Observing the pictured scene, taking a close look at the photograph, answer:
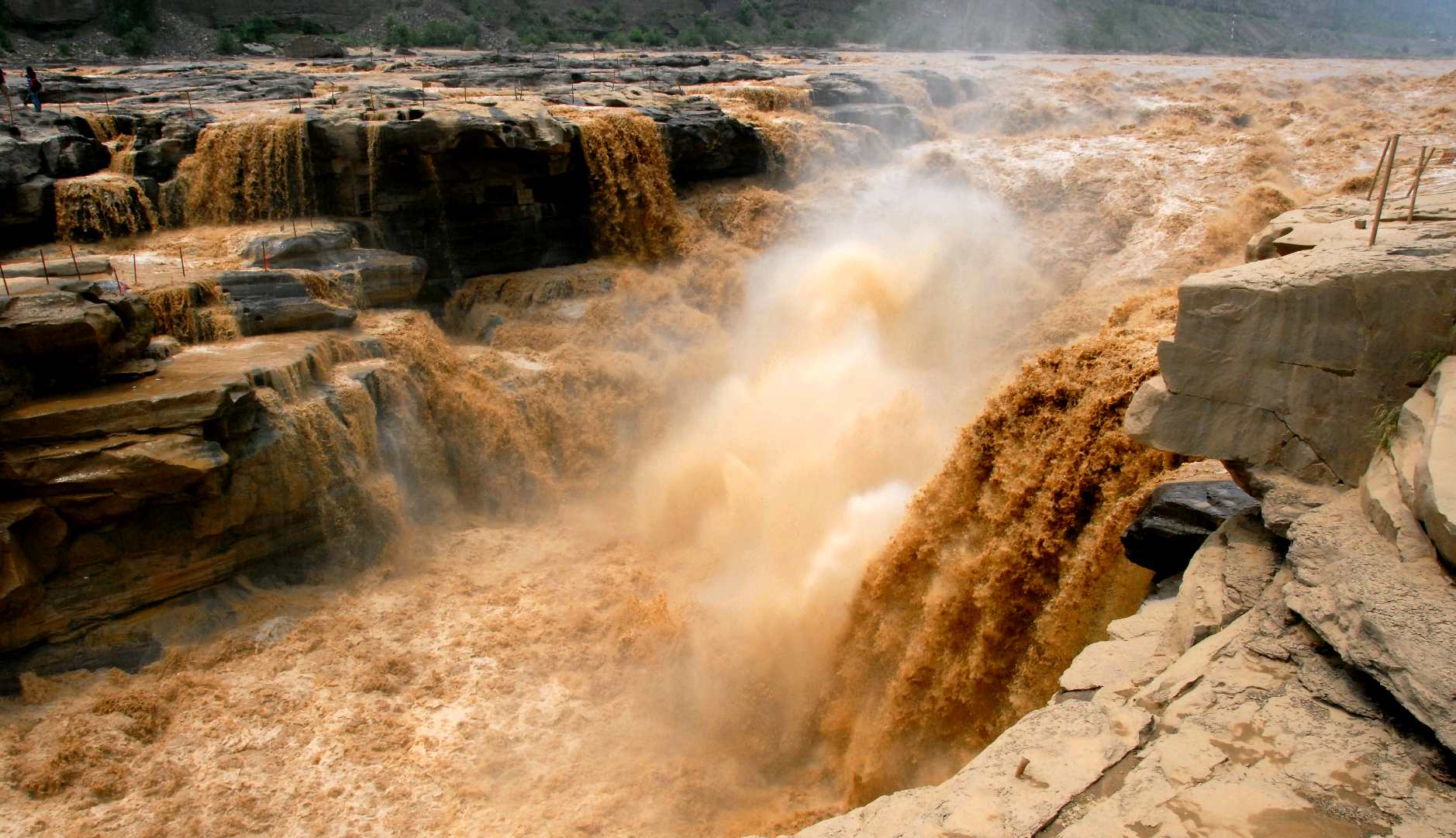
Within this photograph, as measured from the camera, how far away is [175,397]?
27.3 ft

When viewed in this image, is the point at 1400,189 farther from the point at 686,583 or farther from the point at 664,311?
the point at 664,311

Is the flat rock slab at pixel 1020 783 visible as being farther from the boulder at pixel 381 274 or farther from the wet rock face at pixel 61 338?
the boulder at pixel 381 274

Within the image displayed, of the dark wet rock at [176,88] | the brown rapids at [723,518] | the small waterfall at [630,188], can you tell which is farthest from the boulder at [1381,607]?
the dark wet rock at [176,88]

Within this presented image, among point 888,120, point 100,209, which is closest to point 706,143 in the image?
point 888,120

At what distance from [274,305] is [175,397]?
2412 mm

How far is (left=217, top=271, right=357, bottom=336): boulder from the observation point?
10.4 metres

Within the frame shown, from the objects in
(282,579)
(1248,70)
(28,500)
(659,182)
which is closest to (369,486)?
(282,579)

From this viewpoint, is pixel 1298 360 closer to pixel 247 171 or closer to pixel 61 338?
pixel 61 338

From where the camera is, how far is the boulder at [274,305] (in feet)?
34.0

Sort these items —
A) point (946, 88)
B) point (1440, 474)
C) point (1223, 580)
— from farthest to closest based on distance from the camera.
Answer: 1. point (946, 88)
2. point (1223, 580)
3. point (1440, 474)

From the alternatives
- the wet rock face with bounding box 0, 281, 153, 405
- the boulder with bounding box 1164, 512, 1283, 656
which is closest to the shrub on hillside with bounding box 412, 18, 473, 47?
the wet rock face with bounding box 0, 281, 153, 405

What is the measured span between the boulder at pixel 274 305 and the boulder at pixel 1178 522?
889 cm

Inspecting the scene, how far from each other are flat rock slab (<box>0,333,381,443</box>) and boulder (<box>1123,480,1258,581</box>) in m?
7.73

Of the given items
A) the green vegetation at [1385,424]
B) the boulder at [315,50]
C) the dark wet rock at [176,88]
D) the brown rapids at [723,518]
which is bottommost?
the brown rapids at [723,518]
